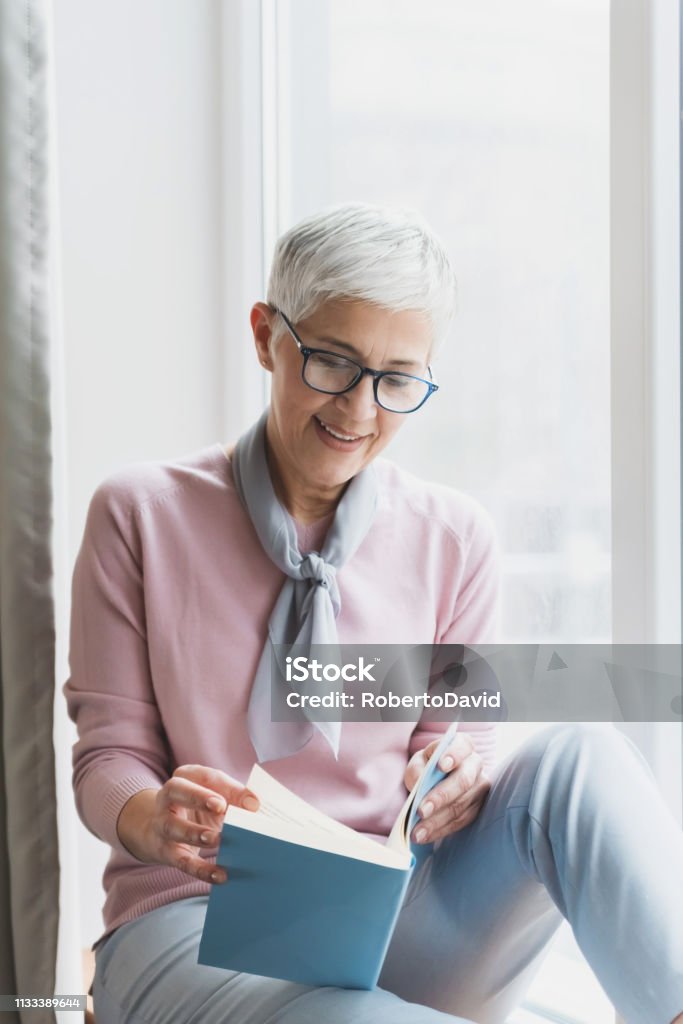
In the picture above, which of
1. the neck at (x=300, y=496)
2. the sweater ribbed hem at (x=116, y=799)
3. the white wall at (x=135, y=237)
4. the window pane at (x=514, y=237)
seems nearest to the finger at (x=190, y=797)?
the sweater ribbed hem at (x=116, y=799)

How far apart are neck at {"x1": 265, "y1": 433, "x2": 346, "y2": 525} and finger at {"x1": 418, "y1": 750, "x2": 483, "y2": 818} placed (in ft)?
1.14

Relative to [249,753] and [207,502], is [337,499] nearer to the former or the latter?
[207,502]

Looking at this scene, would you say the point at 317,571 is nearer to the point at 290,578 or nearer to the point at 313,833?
the point at 290,578

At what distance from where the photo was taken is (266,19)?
5.81ft

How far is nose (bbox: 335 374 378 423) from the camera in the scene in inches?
41.8

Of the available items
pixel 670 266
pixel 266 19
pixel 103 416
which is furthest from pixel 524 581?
pixel 266 19

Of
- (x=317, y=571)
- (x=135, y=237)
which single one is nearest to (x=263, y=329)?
(x=317, y=571)

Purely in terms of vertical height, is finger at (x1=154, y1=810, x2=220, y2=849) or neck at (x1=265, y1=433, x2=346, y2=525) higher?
neck at (x1=265, y1=433, x2=346, y2=525)

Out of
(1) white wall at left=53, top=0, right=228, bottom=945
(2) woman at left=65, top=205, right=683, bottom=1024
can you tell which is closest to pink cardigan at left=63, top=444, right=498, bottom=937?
(2) woman at left=65, top=205, right=683, bottom=1024

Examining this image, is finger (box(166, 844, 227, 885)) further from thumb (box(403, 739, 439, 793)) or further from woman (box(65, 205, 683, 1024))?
thumb (box(403, 739, 439, 793))

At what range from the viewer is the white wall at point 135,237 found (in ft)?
5.39

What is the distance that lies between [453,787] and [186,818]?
0.26m

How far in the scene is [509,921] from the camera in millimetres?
981

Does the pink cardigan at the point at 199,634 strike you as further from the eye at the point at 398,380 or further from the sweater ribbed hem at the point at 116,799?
the eye at the point at 398,380
